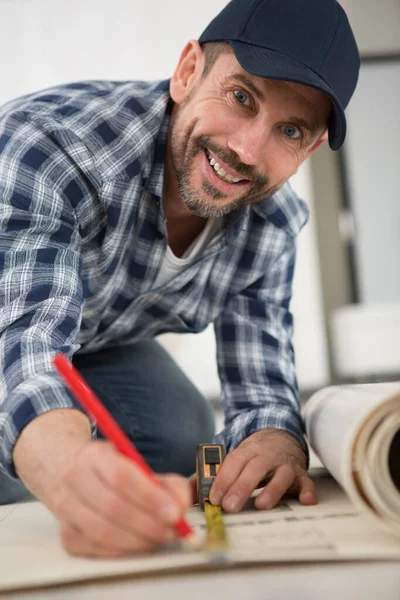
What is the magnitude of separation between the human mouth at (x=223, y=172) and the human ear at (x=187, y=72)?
0.13 m

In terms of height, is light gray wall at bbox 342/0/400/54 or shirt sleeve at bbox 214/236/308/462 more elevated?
light gray wall at bbox 342/0/400/54

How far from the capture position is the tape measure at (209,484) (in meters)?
0.66

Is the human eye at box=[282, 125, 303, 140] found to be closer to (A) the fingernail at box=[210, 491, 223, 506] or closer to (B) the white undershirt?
(B) the white undershirt

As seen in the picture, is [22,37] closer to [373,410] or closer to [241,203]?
[241,203]

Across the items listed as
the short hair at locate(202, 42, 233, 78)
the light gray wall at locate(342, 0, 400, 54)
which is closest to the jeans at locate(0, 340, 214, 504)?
the short hair at locate(202, 42, 233, 78)

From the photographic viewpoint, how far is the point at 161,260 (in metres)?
1.27

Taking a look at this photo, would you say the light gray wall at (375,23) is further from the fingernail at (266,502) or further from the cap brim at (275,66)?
the fingernail at (266,502)

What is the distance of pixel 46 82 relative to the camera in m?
3.14

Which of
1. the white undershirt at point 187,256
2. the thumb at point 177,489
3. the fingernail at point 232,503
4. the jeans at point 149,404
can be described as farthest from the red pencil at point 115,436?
the jeans at point 149,404

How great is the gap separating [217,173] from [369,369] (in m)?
2.21

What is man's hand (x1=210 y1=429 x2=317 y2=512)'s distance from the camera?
839 mm

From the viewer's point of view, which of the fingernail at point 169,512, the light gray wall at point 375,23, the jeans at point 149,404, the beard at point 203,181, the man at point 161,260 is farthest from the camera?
the light gray wall at point 375,23

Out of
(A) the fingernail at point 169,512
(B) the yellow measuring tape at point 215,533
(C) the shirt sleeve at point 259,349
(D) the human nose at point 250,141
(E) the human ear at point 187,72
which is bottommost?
(C) the shirt sleeve at point 259,349

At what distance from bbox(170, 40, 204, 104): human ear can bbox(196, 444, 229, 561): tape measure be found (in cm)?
66
